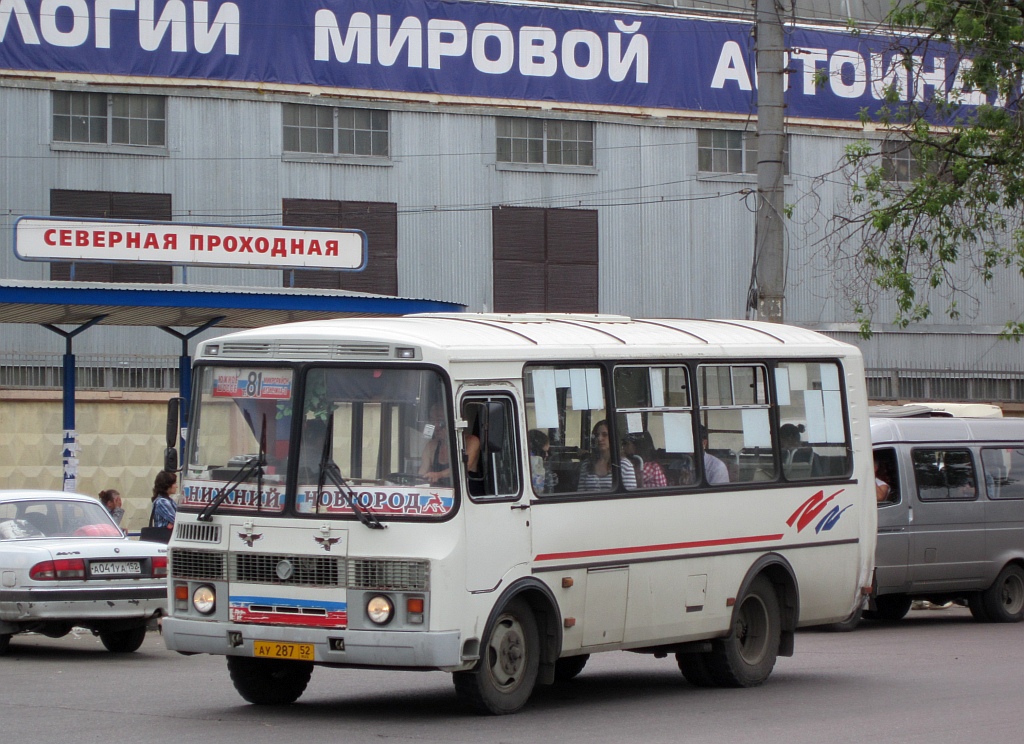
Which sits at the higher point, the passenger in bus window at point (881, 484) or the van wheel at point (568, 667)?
the passenger in bus window at point (881, 484)

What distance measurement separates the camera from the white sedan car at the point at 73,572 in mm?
13039

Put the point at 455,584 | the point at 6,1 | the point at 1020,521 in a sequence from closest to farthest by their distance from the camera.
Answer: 1. the point at 455,584
2. the point at 1020,521
3. the point at 6,1

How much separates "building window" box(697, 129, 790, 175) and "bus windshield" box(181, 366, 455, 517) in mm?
26396

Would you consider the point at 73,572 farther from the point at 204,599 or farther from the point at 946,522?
the point at 946,522

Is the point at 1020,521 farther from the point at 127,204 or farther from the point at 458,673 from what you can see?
the point at 127,204

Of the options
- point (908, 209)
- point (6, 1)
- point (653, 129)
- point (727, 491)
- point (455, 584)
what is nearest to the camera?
point (455, 584)

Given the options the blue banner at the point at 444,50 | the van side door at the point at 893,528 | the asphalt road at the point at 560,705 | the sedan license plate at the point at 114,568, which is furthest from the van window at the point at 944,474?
the blue banner at the point at 444,50

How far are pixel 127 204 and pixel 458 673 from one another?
23319mm

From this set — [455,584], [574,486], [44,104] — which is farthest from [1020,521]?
[44,104]

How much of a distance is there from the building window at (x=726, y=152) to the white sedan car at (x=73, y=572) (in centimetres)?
2305

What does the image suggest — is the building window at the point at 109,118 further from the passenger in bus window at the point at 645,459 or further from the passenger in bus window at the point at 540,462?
the passenger in bus window at the point at 540,462

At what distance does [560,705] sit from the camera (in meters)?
10.4

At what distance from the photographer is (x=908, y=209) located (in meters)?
20.7

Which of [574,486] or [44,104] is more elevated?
[44,104]
